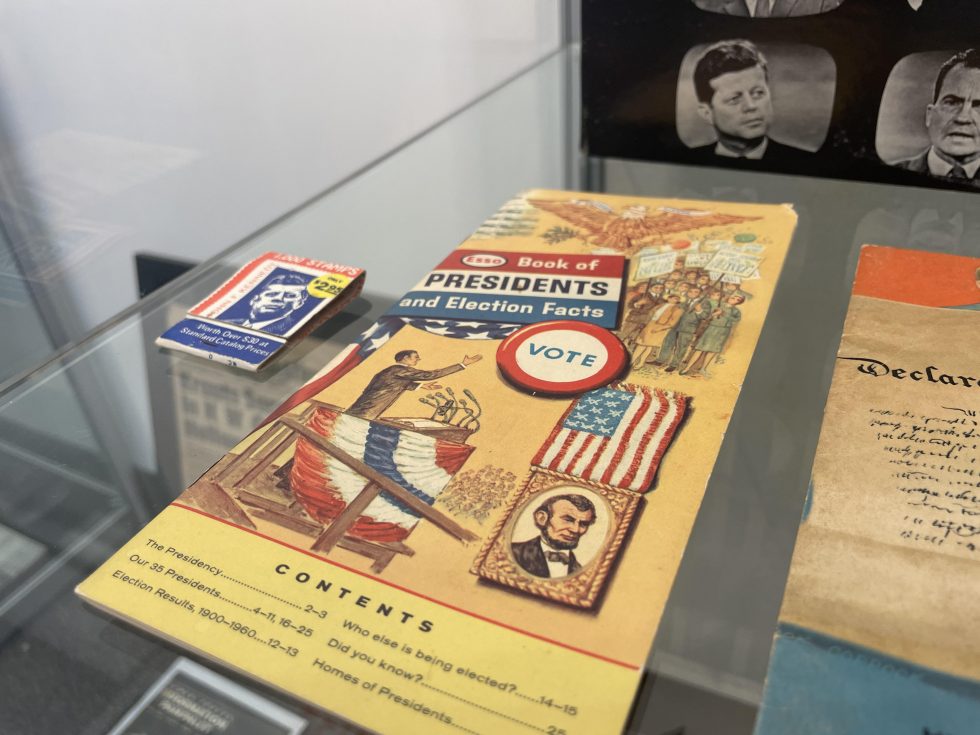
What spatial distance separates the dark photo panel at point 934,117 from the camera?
2.08 ft

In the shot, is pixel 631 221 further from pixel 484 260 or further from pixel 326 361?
pixel 326 361

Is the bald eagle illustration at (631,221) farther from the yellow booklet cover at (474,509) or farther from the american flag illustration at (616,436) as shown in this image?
the american flag illustration at (616,436)

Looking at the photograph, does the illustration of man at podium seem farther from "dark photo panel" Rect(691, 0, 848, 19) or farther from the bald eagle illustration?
"dark photo panel" Rect(691, 0, 848, 19)

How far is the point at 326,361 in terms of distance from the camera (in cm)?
55

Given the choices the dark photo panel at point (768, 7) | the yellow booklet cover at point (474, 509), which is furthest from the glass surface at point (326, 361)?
the dark photo panel at point (768, 7)

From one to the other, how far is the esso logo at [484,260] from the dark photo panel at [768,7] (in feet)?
0.93

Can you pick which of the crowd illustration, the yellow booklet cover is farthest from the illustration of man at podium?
the crowd illustration

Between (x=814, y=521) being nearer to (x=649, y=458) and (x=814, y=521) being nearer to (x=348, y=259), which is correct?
(x=649, y=458)

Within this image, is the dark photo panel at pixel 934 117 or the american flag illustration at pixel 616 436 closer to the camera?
the american flag illustration at pixel 616 436

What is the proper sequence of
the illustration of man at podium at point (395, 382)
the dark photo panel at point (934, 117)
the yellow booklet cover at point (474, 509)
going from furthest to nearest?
the dark photo panel at point (934, 117) → the illustration of man at podium at point (395, 382) → the yellow booklet cover at point (474, 509)

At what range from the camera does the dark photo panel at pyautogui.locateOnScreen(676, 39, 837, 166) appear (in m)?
0.69

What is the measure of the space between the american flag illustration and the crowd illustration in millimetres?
39

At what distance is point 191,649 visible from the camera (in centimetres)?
35

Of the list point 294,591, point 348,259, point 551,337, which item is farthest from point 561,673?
point 348,259
